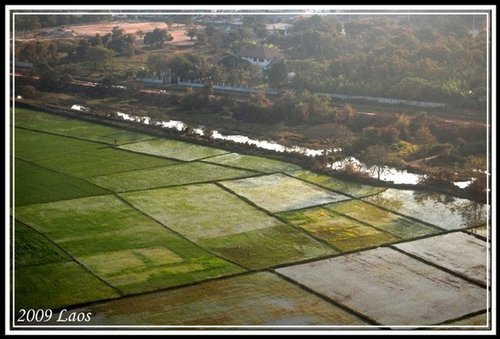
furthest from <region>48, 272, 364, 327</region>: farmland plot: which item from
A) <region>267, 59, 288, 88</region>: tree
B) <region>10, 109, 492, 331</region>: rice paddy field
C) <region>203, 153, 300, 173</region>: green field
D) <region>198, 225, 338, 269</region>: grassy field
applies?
<region>267, 59, 288, 88</region>: tree

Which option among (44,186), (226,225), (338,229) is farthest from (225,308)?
(44,186)

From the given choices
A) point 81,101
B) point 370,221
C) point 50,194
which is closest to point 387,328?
point 370,221

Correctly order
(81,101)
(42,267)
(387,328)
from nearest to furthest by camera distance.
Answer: (387,328) < (42,267) < (81,101)

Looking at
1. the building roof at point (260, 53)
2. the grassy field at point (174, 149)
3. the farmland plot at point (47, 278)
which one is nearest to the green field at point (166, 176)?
the grassy field at point (174, 149)

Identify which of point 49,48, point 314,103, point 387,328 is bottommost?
point 387,328

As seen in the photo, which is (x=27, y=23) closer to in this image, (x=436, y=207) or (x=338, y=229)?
(x=338, y=229)

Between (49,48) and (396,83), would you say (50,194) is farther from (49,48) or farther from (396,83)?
(396,83)

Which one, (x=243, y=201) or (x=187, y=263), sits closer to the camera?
(x=187, y=263)
